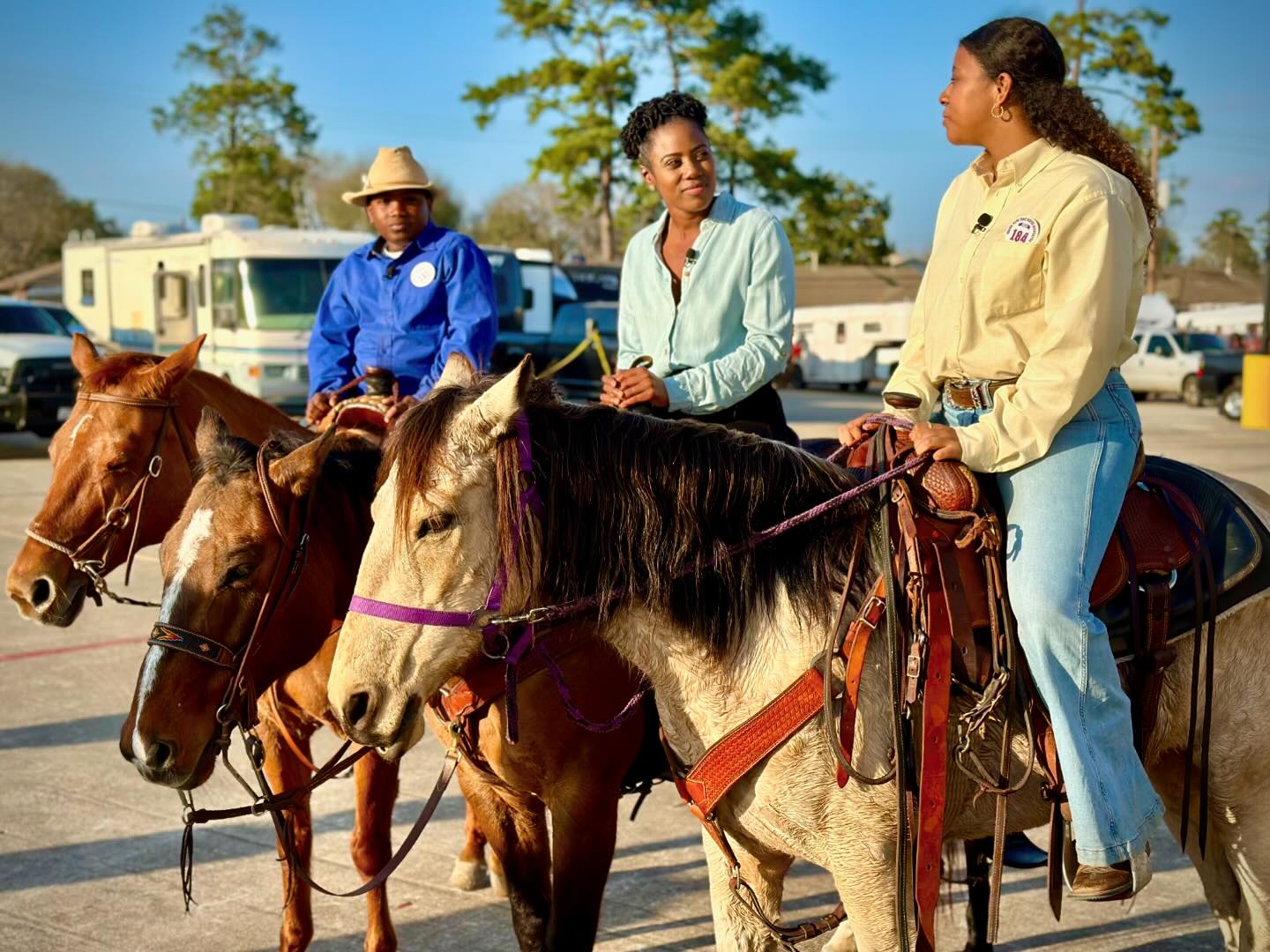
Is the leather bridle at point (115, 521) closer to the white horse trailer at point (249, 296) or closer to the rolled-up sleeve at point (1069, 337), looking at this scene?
the rolled-up sleeve at point (1069, 337)

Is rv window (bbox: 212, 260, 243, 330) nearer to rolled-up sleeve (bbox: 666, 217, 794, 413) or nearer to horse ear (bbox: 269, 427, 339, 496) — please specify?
rolled-up sleeve (bbox: 666, 217, 794, 413)

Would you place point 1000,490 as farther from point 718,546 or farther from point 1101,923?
point 1101,923

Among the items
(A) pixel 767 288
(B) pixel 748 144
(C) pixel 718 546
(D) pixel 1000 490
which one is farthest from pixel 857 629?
(B) pixel 748 144

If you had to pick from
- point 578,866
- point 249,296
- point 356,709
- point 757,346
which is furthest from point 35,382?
point 356,709

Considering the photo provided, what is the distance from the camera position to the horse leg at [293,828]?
388 cm

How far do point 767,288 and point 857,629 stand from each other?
59.0 inches

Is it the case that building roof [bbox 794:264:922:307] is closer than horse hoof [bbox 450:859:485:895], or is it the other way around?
horse hoof [bbox 450:859:485:895]

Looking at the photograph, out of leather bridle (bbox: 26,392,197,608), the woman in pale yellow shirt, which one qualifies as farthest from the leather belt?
leather bridle (bbox: 26,392,197,608)

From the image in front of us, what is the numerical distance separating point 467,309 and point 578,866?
2182 mm

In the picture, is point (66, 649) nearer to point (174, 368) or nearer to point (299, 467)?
point (174, 368)

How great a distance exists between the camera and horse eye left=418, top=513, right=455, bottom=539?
2508mm

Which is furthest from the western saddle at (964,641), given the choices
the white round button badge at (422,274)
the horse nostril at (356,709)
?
the white round button badge at (422,274)

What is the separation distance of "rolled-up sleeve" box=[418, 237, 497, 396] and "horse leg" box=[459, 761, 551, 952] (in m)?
1.66

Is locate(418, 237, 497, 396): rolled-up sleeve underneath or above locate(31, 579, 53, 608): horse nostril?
above
